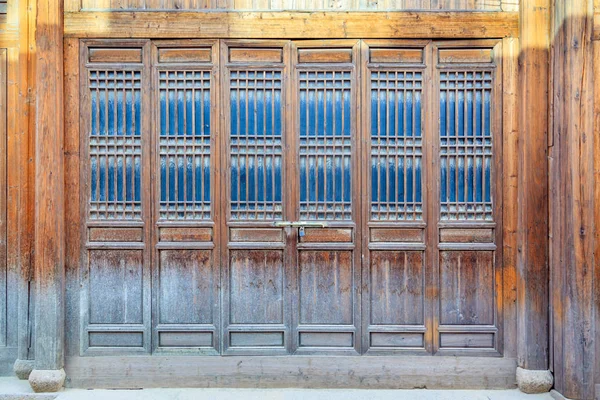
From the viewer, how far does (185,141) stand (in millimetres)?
4383

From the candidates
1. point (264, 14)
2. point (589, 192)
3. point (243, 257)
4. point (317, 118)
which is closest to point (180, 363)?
point (243, 257)

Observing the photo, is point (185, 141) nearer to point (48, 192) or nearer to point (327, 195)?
point (48, 192)

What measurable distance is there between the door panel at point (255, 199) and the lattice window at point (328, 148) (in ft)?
0.66

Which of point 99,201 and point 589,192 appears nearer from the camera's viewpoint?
point 589,192

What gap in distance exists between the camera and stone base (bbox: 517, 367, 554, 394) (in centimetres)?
408

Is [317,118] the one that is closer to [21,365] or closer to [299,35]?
[299,35]

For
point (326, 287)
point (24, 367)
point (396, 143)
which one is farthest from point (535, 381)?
point (24, 367)

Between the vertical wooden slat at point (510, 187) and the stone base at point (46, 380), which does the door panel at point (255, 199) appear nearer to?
the stone base at point (46, 380)

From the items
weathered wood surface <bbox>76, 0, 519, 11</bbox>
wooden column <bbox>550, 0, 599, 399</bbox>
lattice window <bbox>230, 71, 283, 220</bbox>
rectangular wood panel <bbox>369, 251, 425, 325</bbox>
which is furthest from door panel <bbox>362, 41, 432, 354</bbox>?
wooden column <bbox>550, 0, 599, 399</bbox>

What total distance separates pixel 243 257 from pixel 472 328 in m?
2.22

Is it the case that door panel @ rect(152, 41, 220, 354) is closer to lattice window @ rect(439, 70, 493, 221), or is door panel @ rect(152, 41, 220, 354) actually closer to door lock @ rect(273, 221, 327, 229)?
door lock @ rect(273, 221, 327, 229)

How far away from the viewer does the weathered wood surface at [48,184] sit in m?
4.16

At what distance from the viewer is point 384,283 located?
436 centimetres

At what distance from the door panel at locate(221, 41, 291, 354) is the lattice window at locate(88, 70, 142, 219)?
853mm
